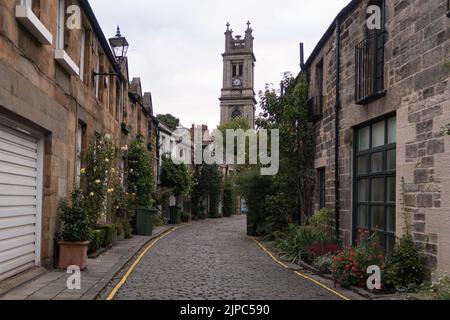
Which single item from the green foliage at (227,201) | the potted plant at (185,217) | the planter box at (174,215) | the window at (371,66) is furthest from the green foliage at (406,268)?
the green foliage at (227,201)

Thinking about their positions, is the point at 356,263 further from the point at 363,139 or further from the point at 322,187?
the point at 322,187

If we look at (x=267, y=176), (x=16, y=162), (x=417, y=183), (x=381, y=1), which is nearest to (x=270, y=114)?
(x=267, y=176)

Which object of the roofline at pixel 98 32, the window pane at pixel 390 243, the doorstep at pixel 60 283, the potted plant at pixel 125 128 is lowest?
the doorstep at pixel 60 283

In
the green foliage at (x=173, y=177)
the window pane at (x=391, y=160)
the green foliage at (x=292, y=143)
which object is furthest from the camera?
the green foliage at (x=173, y=177)

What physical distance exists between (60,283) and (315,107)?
910cm

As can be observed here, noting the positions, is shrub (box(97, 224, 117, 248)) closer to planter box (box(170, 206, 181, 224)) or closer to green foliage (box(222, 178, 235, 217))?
planter box (box(170, 206, 181, 224))

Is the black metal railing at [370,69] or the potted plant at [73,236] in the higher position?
the black metal railing at [370,69]

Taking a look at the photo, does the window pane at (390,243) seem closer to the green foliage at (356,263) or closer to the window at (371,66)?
the green foliage at (356,263)

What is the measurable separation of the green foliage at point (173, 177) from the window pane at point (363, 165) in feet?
58.2

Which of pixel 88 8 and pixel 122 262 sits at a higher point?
pixel 88 8

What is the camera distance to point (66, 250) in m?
9.73

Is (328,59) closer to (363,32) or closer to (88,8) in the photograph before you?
(363,32)

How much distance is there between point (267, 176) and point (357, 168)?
25.5ft

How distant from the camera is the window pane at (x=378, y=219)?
395 inches
